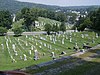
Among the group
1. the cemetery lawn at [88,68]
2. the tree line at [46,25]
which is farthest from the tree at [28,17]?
the cemetery lawn at [88,68]

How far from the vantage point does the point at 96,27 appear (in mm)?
69312

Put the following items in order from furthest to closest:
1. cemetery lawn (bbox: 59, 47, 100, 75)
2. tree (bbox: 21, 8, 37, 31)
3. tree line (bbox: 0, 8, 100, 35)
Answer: tree (bbox: 21, 8, 37, 31) < tree line (bbox: 0, 8, 100, 35) < cemetery lawn (bbox: 59, 47, 100, 75)

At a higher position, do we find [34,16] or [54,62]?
[54,62]

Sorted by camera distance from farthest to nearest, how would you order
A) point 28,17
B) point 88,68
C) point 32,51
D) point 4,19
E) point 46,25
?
point 28,17 → point 4,19 → point 46,25 → point 32,51 → point 88,68

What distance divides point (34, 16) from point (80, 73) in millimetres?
97819

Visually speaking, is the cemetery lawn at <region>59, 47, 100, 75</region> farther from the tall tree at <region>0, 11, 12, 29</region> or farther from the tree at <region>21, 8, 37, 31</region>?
the tree at <region>21, 8, 37, 31</region>

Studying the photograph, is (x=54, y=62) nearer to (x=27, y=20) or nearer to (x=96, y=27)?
(x=96, y=27)

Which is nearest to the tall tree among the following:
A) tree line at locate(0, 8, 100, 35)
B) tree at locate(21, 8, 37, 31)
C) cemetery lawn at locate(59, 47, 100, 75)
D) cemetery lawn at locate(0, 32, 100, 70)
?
tree line at locate(0, 8, 100, 35)

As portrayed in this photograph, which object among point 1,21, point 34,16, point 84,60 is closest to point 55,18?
point 34,16

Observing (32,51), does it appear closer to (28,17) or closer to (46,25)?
(46,25)

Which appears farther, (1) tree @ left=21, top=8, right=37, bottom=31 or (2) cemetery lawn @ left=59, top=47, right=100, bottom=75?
(1) tree @ left=21, top=8, right=37, bottom=31

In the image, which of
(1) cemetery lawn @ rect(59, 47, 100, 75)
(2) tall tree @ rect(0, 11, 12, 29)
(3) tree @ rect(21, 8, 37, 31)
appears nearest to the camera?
(1) cemetery lawn @ rect(59, 47, 100, 75)

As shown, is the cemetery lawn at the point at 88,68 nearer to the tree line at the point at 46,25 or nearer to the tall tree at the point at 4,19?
the tree line at the point at 46,25

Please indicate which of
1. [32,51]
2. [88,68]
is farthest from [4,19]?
[88,68]
